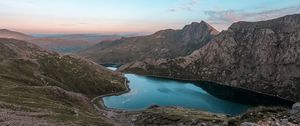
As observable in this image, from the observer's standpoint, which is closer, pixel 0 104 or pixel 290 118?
pixel 290 118

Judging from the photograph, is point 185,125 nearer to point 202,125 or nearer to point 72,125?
point 202,125

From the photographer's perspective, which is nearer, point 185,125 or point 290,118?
point 290,118

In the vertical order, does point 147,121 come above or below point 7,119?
below

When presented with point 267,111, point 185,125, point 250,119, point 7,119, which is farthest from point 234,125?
point 7,119

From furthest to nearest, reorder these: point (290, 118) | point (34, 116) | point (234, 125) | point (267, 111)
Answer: point (34, 116)
point (267, 111)
point (234, 125)
point (290, 118)

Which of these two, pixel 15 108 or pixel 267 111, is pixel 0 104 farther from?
pixel 267 111

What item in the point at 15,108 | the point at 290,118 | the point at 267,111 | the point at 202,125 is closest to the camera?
the point at 290,118

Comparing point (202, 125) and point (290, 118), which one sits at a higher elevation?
point (290, 118)

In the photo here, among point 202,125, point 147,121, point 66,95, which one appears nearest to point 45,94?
point 66,95

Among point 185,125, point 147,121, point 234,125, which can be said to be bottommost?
point 147,121
